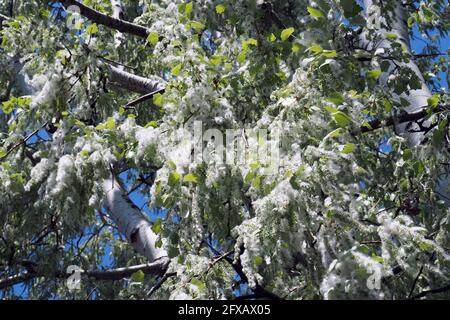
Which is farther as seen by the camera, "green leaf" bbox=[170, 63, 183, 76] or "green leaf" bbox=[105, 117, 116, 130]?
"green leaf" bbox=[105, 117, 116, 130]

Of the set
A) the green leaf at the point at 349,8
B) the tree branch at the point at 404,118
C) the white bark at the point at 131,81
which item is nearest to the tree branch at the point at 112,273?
the white bark at the point at 131,81

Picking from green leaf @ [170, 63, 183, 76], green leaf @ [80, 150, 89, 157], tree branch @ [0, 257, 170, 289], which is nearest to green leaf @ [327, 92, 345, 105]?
green leaf @ [170, 63, 183, 76]

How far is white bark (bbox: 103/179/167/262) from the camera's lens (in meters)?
4.52

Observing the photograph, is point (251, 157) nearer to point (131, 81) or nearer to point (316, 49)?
point (316, 49)

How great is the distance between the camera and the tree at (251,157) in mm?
2973

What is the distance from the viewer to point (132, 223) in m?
4.80

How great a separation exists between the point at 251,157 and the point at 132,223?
186 centimetres

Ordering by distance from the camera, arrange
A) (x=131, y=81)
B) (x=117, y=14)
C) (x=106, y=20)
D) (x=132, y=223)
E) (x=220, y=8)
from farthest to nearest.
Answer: (x=117, y=14) < (x=131, y=81) < (x=106, y=20) < (x=132, y=223) < (x=220, y=8)

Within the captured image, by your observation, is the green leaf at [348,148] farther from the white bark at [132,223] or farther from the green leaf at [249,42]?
the white bark at [132,223]

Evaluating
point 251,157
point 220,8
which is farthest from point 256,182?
point 220,8

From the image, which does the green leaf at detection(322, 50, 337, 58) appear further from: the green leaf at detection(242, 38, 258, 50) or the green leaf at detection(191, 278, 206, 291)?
the green leaf at detection(191, 278, 206, 291)

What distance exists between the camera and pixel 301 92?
338 centimetres

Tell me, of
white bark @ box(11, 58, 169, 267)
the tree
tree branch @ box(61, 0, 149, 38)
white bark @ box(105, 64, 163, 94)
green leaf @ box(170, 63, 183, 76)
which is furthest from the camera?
white bark @ box(105, 64, 163, 94)

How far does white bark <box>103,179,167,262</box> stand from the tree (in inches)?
0.5
